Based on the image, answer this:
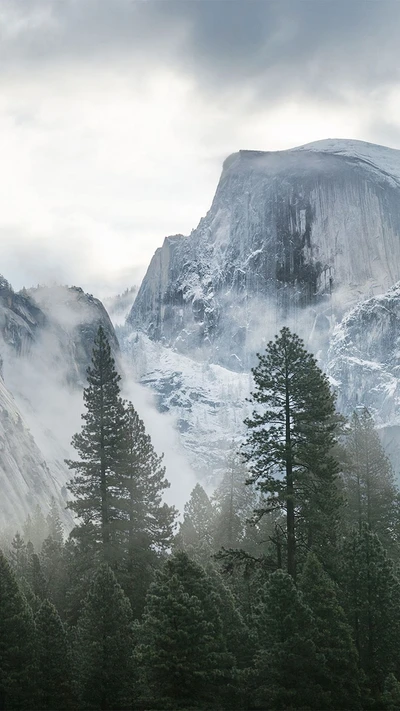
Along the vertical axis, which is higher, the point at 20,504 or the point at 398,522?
the point at 20,504

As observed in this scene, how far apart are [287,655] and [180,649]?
3741 millimetres

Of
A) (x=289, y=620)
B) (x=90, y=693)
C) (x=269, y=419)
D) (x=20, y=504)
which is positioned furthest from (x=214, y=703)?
(x=20, y=504)

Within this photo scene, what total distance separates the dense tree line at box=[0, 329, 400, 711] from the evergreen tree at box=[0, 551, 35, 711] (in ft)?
0.17

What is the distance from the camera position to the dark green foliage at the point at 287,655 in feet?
83.6

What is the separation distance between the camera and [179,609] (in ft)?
88.8

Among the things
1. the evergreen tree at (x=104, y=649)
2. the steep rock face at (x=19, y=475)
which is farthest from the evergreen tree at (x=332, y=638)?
the steep rock face at (x=19, y=475)

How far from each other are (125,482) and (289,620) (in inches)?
448

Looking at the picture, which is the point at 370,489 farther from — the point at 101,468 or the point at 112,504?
the point at 101,468

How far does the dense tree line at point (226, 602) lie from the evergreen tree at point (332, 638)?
5 centimetres

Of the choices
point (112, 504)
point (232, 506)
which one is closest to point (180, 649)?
point (112, 504)

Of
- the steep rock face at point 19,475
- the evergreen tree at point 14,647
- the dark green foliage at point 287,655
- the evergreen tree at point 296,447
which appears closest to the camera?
the dark green foliage at point 287,655

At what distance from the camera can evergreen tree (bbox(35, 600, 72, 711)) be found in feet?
98.9

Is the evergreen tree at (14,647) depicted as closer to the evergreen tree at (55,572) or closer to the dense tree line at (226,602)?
the dense tree line at (226,602)

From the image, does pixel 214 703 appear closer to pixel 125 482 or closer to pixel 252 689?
pixel 252 689
